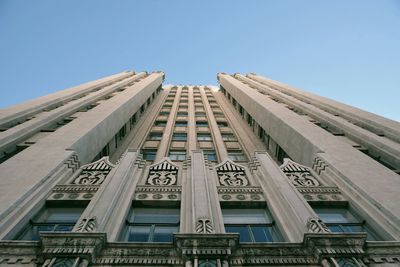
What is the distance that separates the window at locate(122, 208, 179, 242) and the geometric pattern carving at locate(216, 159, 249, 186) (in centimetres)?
291

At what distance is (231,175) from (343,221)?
489 centimetres

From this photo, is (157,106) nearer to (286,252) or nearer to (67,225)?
(67,225)

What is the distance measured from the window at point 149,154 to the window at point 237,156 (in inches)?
248

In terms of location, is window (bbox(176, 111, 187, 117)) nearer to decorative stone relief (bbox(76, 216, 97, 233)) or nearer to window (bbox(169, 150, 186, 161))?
window (bbox(169, 150, 186, 161))

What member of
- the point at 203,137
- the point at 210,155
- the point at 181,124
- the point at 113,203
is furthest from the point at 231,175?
the point at 181,124

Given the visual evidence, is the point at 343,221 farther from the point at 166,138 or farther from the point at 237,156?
the point at 166,138

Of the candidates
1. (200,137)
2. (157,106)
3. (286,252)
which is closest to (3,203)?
(286,252)

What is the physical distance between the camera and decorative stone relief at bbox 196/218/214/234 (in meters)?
7.55

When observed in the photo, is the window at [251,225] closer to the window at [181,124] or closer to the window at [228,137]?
the window at [228,137]

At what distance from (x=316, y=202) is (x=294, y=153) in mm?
6435

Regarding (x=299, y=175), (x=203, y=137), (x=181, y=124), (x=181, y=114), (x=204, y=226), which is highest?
(x=181, y=114)

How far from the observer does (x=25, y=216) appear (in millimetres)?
8570

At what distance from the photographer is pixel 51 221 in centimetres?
943

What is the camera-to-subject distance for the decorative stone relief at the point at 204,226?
7.55m
